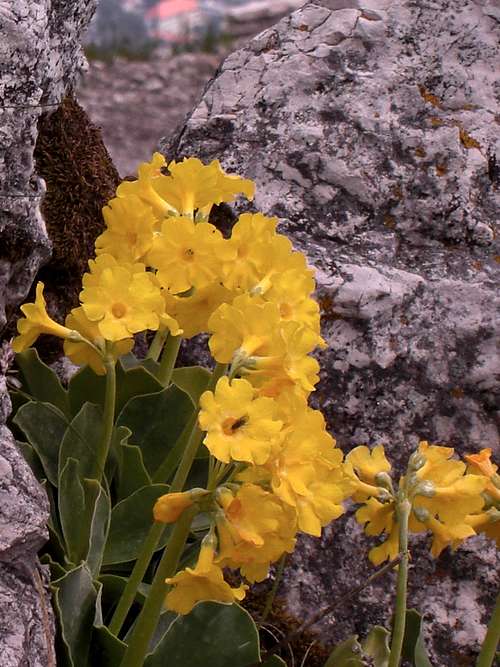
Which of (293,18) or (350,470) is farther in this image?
(293,18)

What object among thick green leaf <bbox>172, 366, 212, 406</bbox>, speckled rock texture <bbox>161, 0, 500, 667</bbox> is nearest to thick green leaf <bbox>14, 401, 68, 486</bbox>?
thick green leaf <bbox>172, 366, 212, 406</bbox>

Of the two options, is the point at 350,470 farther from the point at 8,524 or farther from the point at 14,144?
the point at 14,144

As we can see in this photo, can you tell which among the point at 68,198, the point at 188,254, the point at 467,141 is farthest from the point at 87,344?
the point at 467,141

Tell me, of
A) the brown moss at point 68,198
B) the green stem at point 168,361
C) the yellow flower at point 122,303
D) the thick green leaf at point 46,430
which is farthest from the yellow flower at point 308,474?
the brown moss at point 68,198

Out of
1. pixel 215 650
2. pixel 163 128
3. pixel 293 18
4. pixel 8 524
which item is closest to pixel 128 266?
pixel 8 524

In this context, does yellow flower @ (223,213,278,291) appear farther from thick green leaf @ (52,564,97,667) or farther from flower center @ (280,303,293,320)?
thick green leaf @ (52,564,97,667)

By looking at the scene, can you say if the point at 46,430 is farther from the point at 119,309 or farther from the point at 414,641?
the point at 414,641
